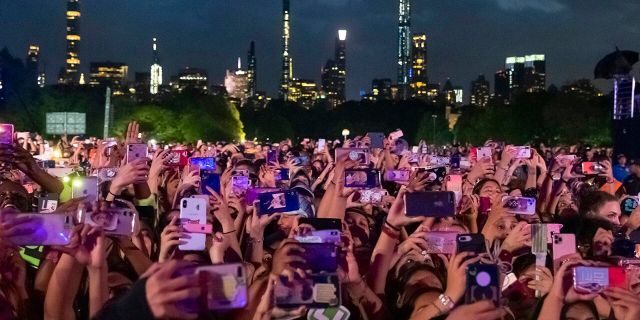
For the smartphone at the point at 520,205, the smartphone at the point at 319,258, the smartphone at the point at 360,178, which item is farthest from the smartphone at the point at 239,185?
the smartphone at the point at 319,258

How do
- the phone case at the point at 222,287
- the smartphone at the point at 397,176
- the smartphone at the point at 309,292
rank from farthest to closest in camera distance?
the smartphone at the point at 397,176
the smartphone at the point at 309,292
the phone case at the point at 222,287

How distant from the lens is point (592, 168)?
13922mm

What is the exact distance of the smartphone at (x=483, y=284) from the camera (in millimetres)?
3945

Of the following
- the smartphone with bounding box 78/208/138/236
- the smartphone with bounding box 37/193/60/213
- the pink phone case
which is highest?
the smartphone with bounding box 78/208/138/236

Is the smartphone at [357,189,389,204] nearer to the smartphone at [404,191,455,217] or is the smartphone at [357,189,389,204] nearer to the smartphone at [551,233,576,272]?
the smartphone at [404,191,455,217]

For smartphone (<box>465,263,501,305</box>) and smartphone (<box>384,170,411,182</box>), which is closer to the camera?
smartphone (<box>465,263,501,305</box>)

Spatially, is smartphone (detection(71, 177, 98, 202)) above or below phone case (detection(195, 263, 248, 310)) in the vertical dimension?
above

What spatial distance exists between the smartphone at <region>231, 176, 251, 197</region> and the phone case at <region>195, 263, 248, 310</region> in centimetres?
490

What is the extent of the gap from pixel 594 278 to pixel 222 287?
2.10 meters

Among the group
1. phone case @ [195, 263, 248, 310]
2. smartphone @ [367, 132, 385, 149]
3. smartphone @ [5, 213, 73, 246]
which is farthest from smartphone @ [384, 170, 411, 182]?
phone case @ [195, 263, 248, 310]

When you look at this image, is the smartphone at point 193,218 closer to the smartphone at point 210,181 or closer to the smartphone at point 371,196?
the smartphone at point 210,181

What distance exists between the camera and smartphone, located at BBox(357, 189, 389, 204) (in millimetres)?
8742

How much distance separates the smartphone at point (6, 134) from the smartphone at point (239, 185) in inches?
84.2

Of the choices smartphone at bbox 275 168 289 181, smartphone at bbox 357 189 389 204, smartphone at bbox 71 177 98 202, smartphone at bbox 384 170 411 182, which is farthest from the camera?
smartphone at bbox 384 170 411 182
